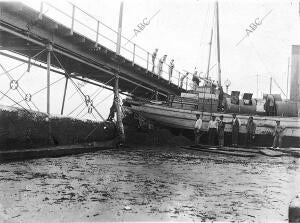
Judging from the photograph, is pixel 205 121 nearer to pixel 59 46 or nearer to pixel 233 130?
pixel 233 130

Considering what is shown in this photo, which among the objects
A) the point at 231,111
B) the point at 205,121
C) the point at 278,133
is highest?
the point at 231,111

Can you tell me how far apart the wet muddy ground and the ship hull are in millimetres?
11700

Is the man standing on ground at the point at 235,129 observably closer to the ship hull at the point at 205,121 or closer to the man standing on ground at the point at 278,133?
the ship hull at the point at 205,121

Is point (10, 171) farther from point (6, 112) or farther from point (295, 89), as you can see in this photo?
point (295, 89)

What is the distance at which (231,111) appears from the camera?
74.6ft

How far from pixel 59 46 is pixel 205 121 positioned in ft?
34.2

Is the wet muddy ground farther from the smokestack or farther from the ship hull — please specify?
the smokestack

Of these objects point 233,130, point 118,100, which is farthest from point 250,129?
point 118,100

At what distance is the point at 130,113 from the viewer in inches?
862

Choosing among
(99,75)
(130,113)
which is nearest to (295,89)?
(130,113)

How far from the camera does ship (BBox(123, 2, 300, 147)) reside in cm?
2013

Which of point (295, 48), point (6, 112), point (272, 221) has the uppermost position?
point (295, 48)

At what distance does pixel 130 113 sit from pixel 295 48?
1155cm

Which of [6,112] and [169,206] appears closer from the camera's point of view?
[169,206]
